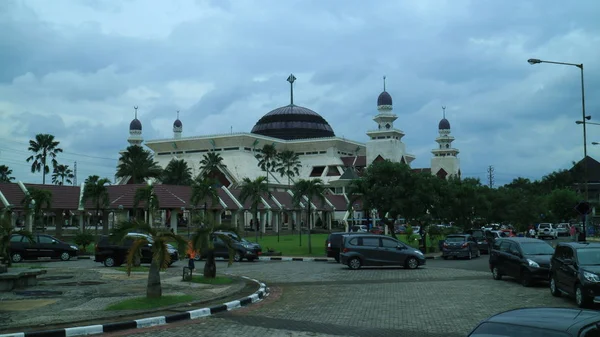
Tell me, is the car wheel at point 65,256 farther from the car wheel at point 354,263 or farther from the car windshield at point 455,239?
the car windshield at point 455,239

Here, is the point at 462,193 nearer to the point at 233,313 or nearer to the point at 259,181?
the point at 259,181

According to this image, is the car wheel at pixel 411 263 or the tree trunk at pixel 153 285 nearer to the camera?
the tree trunk at pixel 153 285

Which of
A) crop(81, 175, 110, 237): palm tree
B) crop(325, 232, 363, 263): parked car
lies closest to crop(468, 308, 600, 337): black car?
crop(325, 232, 363, 263): parked car

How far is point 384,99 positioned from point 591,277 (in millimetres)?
100843

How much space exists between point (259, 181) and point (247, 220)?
46.6 metres

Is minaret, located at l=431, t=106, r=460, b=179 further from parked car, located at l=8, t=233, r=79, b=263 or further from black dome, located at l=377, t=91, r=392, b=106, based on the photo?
parked car, located at l=8, t=233, r=79, b=263

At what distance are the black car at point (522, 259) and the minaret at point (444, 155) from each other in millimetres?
106258

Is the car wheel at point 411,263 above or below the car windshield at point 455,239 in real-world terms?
below

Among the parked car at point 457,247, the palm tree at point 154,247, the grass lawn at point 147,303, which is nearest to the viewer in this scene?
the grass lawn at point 147,303

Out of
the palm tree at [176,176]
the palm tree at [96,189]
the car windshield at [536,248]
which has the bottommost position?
the car windshield at [536,248]

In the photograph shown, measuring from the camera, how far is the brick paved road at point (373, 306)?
10.2m

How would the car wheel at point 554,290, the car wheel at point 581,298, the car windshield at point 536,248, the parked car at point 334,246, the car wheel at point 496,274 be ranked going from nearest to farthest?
the car wheel at point 581,298 < the car wheel at point 554,290 < the car windshield at point 536,248 < the car wheel at point 496,274 < the parked car at point 334,246

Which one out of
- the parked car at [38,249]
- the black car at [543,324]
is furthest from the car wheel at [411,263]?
the black car at [543,324]

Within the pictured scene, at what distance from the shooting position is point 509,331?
15.5 ft
